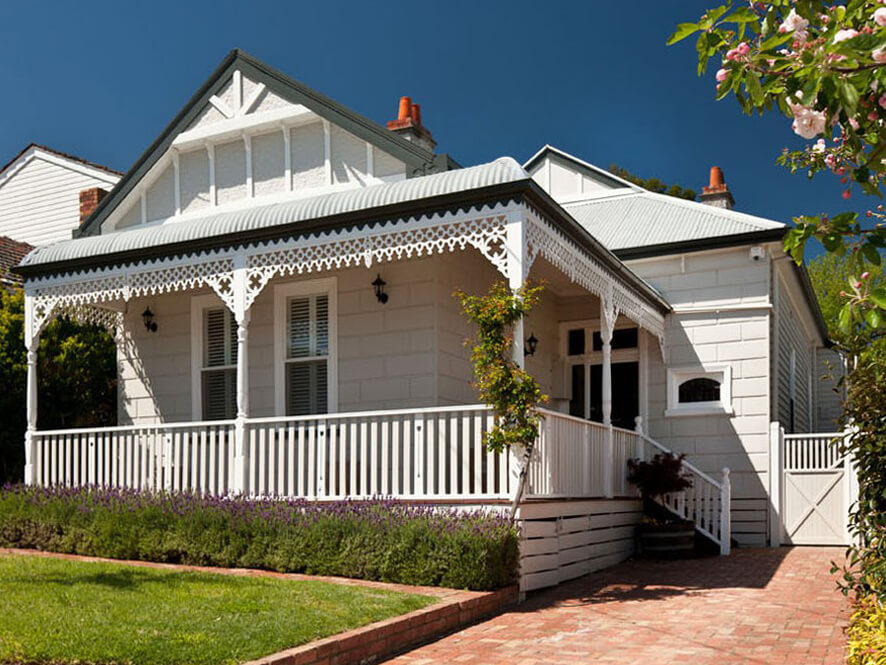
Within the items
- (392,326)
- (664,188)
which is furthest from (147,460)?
(664,188)

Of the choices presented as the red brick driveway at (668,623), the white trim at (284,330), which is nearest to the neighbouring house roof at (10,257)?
the white trim at (284,330)

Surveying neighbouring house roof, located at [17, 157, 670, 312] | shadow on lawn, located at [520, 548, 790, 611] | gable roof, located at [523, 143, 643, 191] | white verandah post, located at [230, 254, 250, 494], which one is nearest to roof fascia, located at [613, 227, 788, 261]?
neighbouring house roof, located at [17, 157, 670, 312]

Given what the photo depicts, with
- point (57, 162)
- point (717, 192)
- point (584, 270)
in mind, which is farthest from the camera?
point (57, 162)

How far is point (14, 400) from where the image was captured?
1499cm

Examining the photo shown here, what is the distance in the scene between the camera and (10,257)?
2053 cm

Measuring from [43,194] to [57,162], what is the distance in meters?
0.92

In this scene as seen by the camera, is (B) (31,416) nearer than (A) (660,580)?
No

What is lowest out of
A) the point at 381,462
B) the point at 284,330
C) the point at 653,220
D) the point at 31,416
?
the point at 381,462

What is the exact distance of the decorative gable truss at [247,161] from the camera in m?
13.0

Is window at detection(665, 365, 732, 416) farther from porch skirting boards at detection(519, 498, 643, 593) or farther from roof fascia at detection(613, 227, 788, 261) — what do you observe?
porch skirting boards at detection(519, 498, 643, 593)

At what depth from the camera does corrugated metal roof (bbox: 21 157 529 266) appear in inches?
390

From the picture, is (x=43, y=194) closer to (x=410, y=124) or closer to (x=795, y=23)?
(x=410, y=124)

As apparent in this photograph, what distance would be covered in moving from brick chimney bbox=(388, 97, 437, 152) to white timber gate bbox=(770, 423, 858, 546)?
265 inches

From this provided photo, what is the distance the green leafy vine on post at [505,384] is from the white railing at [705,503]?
4841 mm
